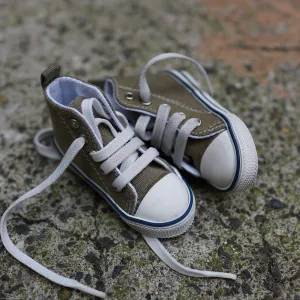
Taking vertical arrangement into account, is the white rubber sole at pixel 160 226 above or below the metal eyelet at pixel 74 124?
below

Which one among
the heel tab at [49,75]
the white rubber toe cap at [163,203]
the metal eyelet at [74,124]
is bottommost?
the white rubber toe cap at [163,203]

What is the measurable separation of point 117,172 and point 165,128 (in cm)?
23

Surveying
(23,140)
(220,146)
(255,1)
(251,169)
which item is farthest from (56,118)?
(255,1)

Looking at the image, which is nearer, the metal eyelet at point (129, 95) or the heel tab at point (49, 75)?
the heel tab at point (49, 75)

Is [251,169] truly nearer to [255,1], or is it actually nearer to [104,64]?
[104,64]

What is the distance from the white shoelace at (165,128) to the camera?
1377 millimetres

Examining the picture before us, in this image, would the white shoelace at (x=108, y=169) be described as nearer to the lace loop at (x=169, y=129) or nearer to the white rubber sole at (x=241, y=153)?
the lace loop at (x=169, y=129)

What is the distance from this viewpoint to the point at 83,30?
213 centimetres

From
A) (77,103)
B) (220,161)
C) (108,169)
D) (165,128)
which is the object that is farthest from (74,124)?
(220,161)

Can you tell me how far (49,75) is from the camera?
1337mm

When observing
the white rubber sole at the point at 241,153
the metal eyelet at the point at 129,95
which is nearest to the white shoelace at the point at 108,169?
the metal eyelet at the point at 129,95

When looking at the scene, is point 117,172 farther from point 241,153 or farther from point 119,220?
point 241,153

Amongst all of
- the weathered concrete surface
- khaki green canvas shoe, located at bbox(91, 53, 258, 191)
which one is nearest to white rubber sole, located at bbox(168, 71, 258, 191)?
khaki green canvas shoe, located at bbox(91, 53, 258, 191)

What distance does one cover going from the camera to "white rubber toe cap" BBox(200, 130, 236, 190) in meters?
1.30
